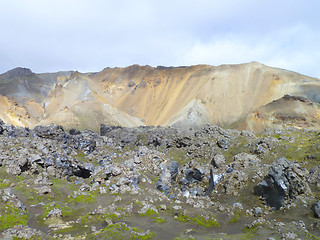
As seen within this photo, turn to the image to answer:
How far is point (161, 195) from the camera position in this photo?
35281 mm

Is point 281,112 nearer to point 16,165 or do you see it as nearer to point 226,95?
point 226,95

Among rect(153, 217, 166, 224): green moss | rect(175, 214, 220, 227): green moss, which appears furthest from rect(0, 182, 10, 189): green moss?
rect(175, 214, 220, 227): green moss

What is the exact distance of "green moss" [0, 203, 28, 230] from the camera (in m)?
24.3

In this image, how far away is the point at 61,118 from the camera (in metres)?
176

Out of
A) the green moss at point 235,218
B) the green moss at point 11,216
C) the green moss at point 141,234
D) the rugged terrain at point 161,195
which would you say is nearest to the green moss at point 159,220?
the rugged terrain at point 161,195

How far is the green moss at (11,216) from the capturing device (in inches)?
956

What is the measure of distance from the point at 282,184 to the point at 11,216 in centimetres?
2970

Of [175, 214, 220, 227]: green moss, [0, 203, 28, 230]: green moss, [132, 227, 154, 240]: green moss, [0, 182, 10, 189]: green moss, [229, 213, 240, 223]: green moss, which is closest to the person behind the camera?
[132, 227, 154, 240]: green moss

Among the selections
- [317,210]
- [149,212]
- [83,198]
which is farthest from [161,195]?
[317,210]

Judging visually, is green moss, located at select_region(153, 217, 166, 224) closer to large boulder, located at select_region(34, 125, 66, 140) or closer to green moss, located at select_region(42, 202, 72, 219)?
green moss, located at select_region(42, 202, 72, 219)

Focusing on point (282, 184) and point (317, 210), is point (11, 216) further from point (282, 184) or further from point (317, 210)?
point (317, 210)

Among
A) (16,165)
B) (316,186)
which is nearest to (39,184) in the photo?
(16,165)

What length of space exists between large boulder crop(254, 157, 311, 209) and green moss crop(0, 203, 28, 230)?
27.8 m

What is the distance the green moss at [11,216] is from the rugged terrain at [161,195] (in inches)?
3.2
